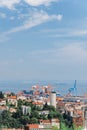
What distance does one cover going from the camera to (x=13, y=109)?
21.4 meters

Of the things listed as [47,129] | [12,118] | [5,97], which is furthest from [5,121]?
[5,97]

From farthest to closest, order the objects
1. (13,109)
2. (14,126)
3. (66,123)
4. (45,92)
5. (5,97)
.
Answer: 1. (45,92)
2. (5,97)
3. (13,109)
4. (66,123)
5. (14,126)

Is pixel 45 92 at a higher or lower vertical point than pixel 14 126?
higher

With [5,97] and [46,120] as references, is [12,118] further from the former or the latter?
[5,97]

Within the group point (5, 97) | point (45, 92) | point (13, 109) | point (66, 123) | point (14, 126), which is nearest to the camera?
point (14, 126)

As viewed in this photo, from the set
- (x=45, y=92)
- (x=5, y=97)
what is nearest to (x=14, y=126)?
(x=5, y=97)

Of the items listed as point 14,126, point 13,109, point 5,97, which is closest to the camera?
point 14,126

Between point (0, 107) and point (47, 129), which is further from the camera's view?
point (0, 107)

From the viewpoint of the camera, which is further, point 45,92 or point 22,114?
point 45,92

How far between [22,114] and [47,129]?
1428 millimetres

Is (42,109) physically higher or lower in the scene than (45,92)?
lower

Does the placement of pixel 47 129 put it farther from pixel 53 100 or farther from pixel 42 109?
pixel 53 100

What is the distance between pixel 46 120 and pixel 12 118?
121 centimetres

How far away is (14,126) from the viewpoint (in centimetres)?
1856
